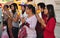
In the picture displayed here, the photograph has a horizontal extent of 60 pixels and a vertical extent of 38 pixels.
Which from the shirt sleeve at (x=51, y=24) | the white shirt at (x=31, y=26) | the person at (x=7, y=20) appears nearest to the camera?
the shirt sleeve at (x=51, y=24)

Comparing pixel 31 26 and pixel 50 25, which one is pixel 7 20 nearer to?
pixel 31 26

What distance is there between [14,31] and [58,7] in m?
1.74

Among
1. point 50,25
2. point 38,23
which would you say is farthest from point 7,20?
point 50,25

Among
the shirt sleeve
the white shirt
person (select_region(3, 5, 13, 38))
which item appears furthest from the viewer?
person (select_region(3, 5, 13, 38))

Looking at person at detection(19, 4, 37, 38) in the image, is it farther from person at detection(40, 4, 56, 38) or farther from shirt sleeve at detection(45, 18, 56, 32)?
shirt sleeve at detection(45, 18, 56, 32)

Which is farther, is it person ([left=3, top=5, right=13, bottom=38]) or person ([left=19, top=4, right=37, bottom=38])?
person ([left=3, top=5, right=13, bottom=38])

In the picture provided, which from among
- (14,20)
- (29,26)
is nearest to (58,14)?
(29,26)

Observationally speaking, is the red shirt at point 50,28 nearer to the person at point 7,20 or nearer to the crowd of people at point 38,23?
the crowd of people at point 38,23

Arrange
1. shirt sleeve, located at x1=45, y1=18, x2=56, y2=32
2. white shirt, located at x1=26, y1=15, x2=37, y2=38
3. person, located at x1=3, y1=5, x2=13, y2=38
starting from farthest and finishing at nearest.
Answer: person, located at x1=3, y1=5, x2=13, y2=38, white shirt, located at x1=26, y1=15, x2=37, y2=38, shirt sleeve, located at x1=45, y1=18, x2=56, y2=32

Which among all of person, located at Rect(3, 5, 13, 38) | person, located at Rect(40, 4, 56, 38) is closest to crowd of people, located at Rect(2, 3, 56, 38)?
person, located at Rect(40, 4, 56, 38)

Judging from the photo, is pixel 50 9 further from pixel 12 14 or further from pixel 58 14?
pixel 12 14

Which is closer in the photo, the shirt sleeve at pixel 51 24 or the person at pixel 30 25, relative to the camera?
the shirt sleeve at pixel 51 24

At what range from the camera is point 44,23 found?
4.43 metres

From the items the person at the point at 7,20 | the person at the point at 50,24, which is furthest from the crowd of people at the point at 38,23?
the person at the point at 7,20
